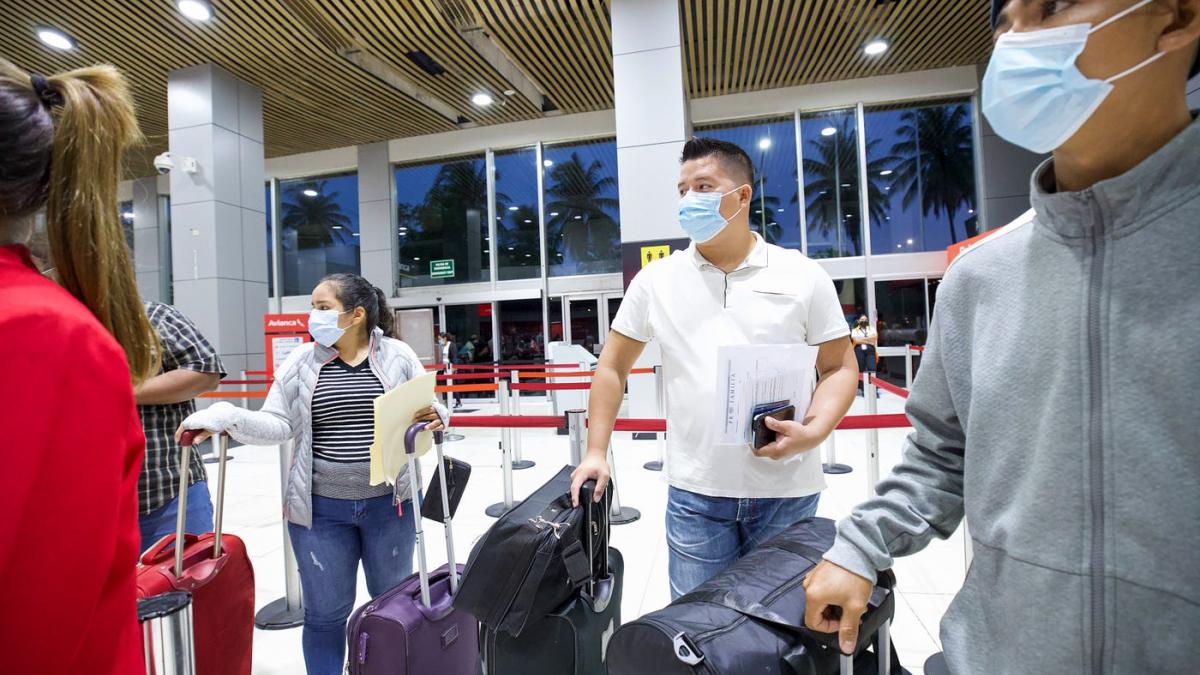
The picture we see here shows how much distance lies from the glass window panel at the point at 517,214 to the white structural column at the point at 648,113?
5.80m

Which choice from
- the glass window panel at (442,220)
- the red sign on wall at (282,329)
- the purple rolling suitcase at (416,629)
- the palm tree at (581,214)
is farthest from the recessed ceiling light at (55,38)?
the purple rolling suitcase at (416,629)

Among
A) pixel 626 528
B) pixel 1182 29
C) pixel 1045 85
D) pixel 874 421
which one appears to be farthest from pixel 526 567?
pixel 626 528

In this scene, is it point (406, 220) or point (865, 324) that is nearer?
point (865, 324)

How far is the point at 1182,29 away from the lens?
2.11 ft

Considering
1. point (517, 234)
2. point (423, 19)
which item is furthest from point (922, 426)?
point (517, 234)

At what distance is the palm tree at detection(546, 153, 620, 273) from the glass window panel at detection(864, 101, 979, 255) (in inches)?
200

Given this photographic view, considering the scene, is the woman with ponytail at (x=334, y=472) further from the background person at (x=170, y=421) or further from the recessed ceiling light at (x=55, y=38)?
the recessed ceiling light at (x=55, y=38)

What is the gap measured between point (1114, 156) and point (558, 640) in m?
1.46

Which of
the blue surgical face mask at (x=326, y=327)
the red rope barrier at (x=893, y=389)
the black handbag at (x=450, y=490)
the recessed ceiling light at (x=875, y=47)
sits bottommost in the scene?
the black handbag at (x=450, y=490)

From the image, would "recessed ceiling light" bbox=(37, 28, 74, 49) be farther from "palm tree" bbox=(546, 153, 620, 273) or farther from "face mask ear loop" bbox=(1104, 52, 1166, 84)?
"face mask ear loop" bbox=(1104, 52, 1166, 84)

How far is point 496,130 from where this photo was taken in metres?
11.7

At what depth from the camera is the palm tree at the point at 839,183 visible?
35.1ft

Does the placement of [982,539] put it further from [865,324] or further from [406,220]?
[406,220]

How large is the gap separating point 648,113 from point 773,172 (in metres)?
5.68
